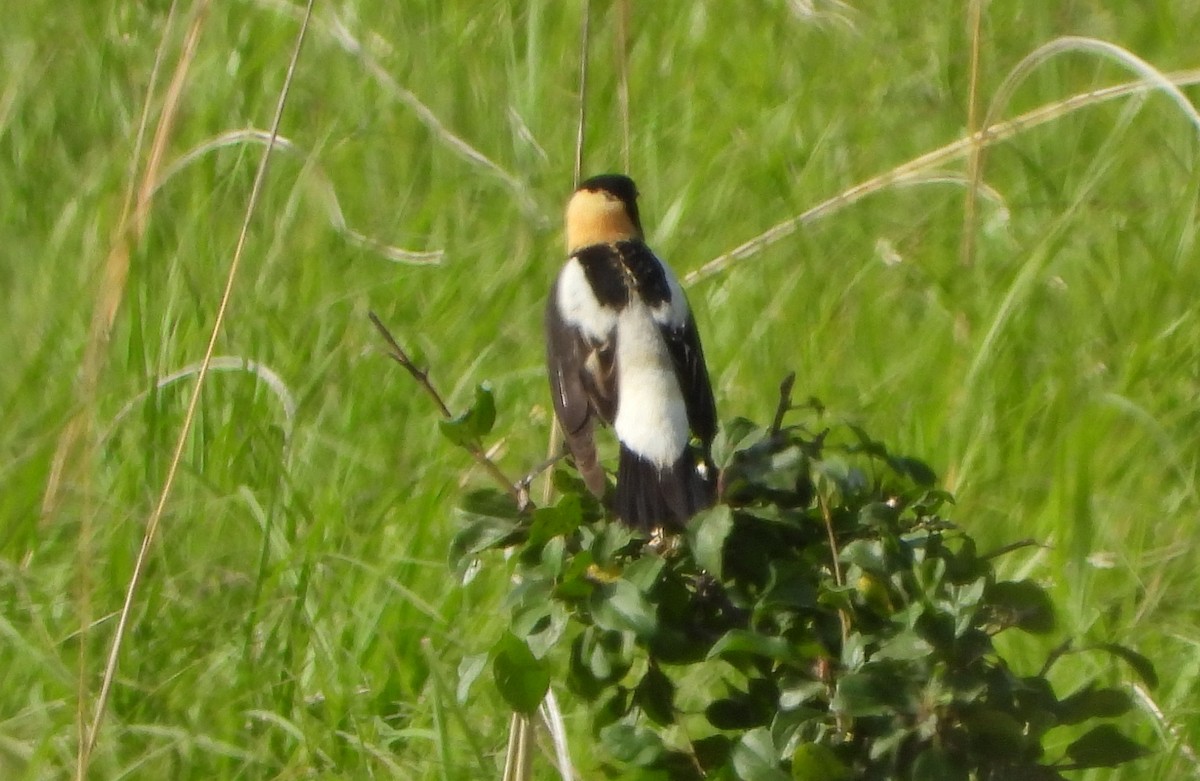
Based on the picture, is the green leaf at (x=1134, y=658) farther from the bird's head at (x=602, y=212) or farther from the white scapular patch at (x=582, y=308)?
the bird's head at (x=602, y=212)

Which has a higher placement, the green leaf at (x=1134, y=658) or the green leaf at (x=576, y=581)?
the green leaf at (x=576, y=581)

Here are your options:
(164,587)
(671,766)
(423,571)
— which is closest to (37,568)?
(164,587)

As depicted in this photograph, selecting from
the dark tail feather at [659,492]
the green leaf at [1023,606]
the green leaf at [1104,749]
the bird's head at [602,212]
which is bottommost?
the green leaf at [1104,749]

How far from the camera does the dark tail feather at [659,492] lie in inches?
84.0

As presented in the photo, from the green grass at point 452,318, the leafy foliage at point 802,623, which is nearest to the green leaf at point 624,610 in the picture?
the leafy foliage at point 802,623

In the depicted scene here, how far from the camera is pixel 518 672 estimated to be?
2062 mm

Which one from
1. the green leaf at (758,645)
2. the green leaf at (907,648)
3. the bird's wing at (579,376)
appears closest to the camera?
the green leaf at (907,648)

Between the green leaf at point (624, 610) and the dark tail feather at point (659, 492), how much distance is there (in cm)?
17

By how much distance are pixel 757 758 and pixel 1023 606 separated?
336 millimetres

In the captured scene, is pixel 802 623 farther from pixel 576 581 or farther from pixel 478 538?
pixel 478 538

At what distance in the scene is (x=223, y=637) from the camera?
332 centimetres

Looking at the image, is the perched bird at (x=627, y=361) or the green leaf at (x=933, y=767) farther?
the perched bird at (x=627, y=361)

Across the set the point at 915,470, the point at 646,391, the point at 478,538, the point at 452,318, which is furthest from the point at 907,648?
the point at 452,318

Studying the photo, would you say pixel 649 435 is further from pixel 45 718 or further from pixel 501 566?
pixel 45 718
